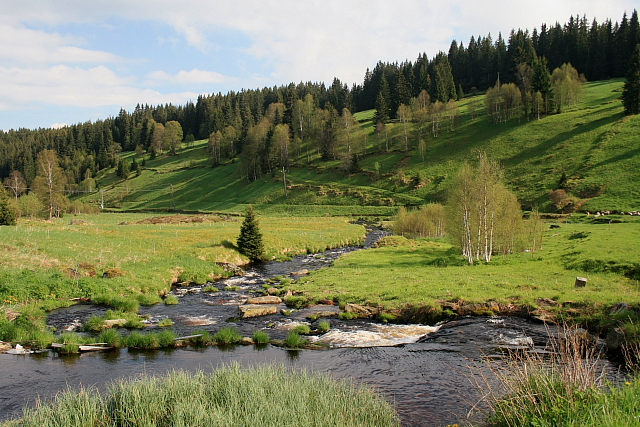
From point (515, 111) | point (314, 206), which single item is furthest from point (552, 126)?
point (314, 206)

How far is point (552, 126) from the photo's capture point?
113 metres

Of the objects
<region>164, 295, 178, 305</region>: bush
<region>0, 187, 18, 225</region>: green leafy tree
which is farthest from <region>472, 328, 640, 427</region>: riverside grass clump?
<region>0, 187, 18, 225</region>: green leafy tree

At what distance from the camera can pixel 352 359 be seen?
693 inches

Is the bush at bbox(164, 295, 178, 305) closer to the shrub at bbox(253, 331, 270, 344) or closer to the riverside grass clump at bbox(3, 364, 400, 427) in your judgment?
the shrub at bbox(253, 331, 270, 344)

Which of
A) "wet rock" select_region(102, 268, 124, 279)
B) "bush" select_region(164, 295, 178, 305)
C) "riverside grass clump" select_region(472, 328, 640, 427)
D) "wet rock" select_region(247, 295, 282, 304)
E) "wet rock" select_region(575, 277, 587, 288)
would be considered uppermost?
"riverside grass clump" select_region(472, 328, 640, 427)

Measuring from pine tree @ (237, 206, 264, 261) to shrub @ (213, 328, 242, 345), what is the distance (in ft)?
88.7

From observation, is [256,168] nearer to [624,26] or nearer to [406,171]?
[406,171]

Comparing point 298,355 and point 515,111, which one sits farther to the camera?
point 515,111

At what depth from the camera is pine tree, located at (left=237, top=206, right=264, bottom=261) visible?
1873 inches

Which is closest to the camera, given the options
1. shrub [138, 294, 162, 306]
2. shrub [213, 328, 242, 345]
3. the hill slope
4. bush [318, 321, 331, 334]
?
shrub [213, 328, 242, 345]

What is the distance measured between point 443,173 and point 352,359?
99.6m

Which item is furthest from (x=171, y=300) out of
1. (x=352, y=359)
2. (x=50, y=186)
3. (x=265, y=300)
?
(x=50, y=186)

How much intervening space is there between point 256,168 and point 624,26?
496 ft

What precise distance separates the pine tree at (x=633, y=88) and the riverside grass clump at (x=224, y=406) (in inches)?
4837
